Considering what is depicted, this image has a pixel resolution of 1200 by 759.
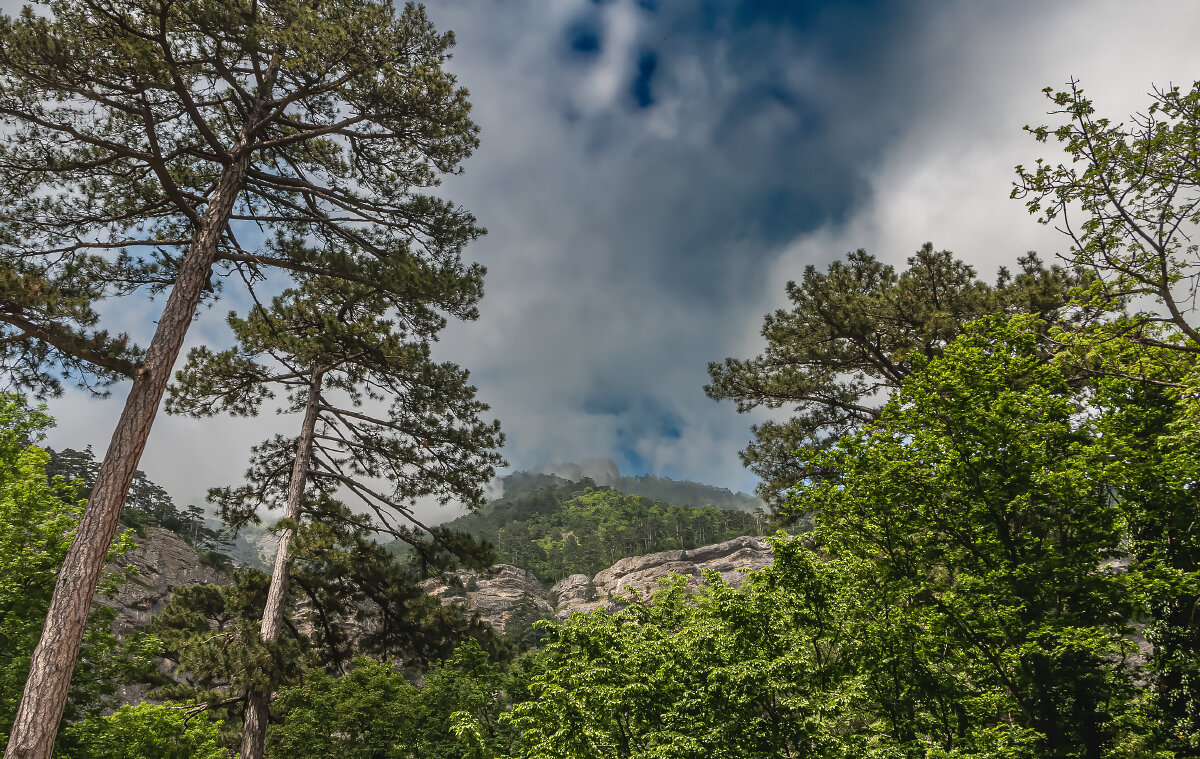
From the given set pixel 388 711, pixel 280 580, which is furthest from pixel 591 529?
pixel 280 580

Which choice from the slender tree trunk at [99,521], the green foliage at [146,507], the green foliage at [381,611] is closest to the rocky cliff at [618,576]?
the green foliage at [146,507]

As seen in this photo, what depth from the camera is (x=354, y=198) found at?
32.4ft

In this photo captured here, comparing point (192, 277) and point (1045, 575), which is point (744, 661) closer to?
point (1045, 575)

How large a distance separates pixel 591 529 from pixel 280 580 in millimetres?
137928

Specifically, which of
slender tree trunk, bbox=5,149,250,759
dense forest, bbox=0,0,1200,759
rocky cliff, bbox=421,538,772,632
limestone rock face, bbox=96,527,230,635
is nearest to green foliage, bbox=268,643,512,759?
dense forest, bbox=0,0,1200,759

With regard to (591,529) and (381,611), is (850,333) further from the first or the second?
(591,529)

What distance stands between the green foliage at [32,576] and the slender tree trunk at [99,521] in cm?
890

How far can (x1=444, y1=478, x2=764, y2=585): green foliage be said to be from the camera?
127 meters

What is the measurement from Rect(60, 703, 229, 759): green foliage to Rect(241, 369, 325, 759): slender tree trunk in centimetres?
227

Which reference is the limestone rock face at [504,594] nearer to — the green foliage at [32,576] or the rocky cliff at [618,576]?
the rocky cliff at [618,576]

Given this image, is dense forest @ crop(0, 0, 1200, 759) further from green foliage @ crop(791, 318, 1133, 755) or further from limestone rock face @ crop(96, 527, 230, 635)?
limestone rock face @ crop(96, 527, 230, 635)

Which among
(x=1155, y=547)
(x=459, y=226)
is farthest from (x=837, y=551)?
(x=459, y=226)

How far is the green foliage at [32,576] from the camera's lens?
13.3 metres

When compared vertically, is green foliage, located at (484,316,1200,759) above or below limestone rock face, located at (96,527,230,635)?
below
